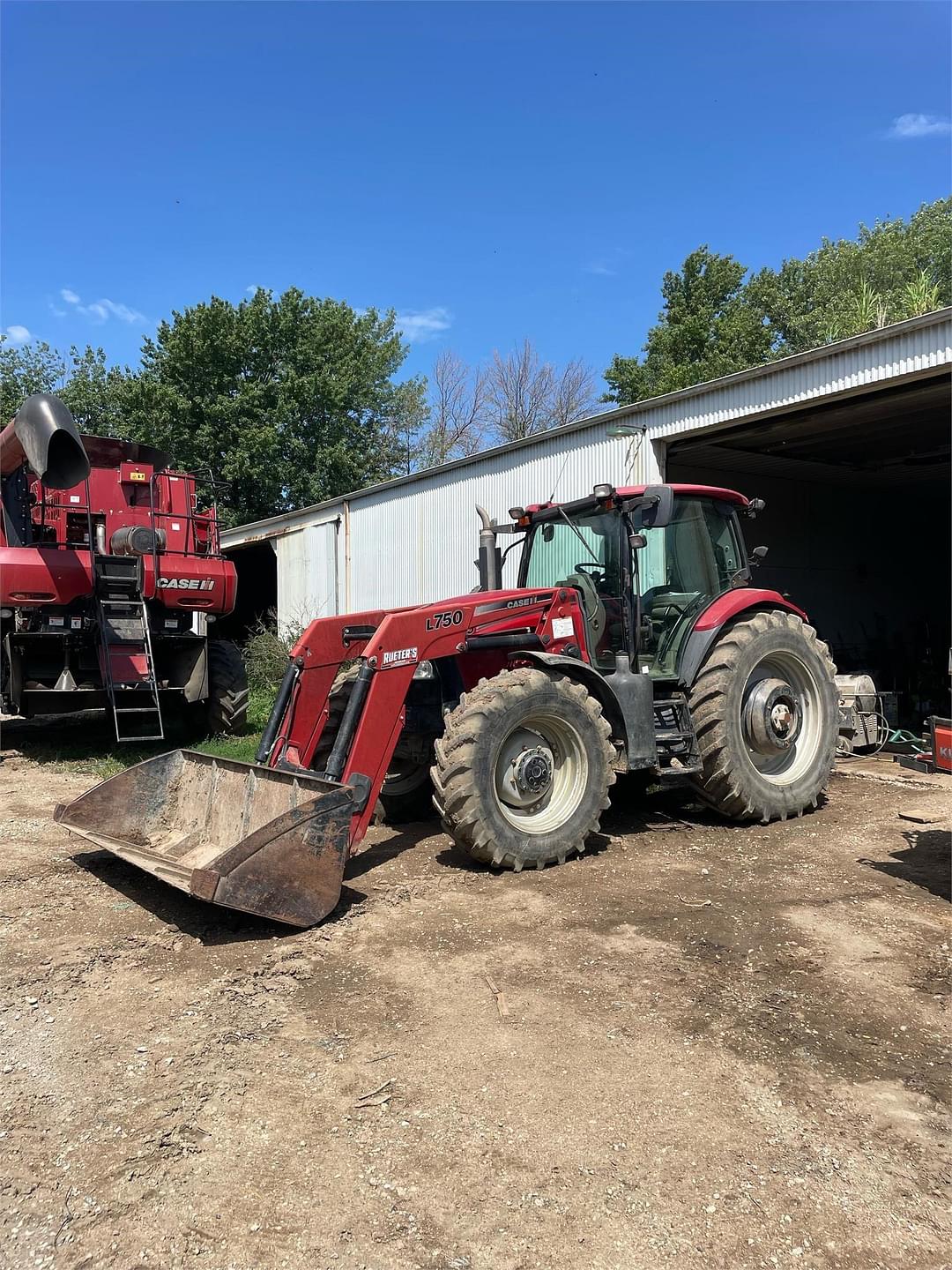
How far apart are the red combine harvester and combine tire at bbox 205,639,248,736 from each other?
1 cm

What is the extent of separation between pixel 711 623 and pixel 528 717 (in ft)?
6.09

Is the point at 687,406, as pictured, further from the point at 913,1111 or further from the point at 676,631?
the point at 913,1111

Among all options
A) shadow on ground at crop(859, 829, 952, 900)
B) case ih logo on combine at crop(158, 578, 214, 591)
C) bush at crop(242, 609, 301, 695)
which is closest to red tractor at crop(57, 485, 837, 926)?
shadow on ground at crop(859, 829, 952, 900)

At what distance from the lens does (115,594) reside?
9.47 meters

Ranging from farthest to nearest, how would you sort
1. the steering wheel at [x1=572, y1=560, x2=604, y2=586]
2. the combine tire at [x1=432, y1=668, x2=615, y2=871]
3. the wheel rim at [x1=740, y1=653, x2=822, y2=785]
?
the wheel rim at [x1=740, y1=653, x2=822, y2=785], the steering wheel at [x1=572, y1=560, x2=604, y2=586], the combine tire at [x1=432, y1=668, x2=615, y2=871]

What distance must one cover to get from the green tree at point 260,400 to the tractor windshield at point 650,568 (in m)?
21.1

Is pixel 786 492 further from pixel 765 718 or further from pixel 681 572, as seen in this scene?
pixel 765 718

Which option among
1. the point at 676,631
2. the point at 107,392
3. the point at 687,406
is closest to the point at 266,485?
the point at 107,392

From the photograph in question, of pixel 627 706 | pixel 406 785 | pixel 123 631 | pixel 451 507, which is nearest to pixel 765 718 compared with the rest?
pixel 627 706

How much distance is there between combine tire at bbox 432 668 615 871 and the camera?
502 centimetres

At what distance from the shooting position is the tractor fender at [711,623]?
20.7 ft

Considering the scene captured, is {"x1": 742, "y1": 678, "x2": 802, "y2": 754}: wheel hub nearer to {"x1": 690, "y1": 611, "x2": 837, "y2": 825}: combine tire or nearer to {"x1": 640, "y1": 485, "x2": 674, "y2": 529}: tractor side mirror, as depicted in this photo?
{"x1": 690, "y1": 611, "x2": 837, "y2": 825}: combine tire

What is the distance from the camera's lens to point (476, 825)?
16.5ft

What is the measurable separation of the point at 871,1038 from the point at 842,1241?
3.88ft
